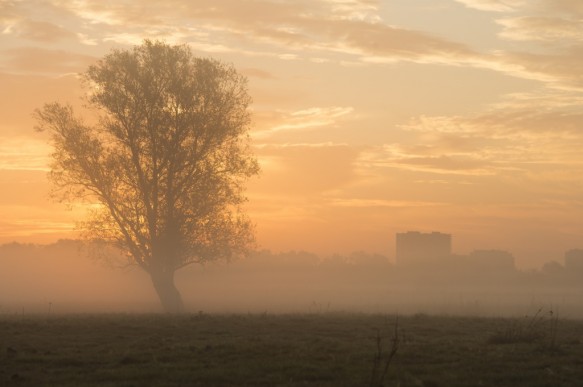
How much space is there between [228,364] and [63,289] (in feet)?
336

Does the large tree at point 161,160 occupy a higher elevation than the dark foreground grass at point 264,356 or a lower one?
higher

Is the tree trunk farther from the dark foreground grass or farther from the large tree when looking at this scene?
the dark foreground grass

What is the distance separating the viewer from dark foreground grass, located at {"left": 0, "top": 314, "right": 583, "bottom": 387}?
20.7 m

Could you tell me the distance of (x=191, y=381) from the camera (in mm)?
20469

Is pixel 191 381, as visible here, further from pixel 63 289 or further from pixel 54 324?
pixel 63 289

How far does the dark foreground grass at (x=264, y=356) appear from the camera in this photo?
20.7 metres

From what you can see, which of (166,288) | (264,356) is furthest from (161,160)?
(264,356)

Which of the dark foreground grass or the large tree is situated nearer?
the dark foreground grass

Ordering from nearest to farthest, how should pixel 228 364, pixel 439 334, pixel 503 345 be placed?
pixel 228 364, pixel 503 345, pixel 439 334

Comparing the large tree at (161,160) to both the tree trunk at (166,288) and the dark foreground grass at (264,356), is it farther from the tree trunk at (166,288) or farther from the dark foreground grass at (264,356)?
the dark foreground grass at (264,356)

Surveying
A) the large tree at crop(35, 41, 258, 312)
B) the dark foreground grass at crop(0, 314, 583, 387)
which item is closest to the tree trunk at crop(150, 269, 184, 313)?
the large tree at crop(35, 41, 258, 312)

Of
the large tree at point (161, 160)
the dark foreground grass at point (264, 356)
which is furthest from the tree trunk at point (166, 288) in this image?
the dark foreground grass at point (264, 356)

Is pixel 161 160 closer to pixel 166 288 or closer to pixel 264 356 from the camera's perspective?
pixel 166 288

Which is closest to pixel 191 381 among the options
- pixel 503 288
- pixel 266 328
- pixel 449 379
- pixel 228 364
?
pixel 228 364
